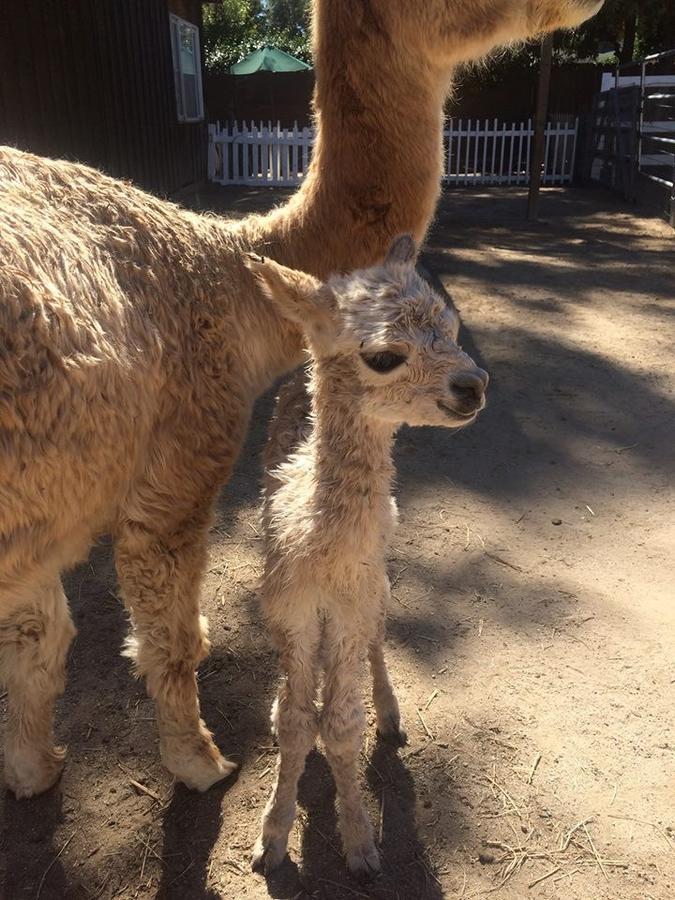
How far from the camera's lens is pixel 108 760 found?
111 inches

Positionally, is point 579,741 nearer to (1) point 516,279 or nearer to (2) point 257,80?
(1) point 516,279

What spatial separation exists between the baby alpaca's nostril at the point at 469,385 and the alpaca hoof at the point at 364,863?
1.48 meters

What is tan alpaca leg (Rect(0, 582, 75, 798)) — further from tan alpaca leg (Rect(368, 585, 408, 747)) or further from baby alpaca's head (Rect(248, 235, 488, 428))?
baby alpaca's head (Rect(248, 235, 488, 428))

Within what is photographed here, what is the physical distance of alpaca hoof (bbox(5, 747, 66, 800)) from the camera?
2.67 metres

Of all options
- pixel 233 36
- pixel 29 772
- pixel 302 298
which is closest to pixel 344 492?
pixel 302 298

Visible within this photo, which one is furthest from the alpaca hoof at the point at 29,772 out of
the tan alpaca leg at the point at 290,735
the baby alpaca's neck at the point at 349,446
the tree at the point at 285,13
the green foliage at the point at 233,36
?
the tree at the point at 285,13

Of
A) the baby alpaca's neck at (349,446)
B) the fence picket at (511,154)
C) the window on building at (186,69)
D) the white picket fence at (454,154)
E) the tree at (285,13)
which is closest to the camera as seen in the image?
the baby alpaca's neck at (349,446)

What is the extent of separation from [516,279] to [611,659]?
22.0 ft

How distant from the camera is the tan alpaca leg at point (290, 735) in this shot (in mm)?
2377

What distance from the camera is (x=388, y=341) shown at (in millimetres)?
2039

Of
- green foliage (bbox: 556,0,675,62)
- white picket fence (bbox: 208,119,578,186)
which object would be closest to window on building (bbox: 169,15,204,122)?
white picket fence (bbox: 208,119,578,186)

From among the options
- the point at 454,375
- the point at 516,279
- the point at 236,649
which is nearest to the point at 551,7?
the point at 454,375

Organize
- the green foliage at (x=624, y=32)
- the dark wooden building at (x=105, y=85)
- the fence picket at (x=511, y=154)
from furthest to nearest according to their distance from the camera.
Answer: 1. the green foliage at (x=624, y=32)
2. the fence picket at (x=511, y=154)
3. the dark wooden building at (x=105, y=85)

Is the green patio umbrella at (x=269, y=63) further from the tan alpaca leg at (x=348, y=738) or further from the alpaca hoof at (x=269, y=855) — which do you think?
the alpaca hoof at (x=269, y=855)
